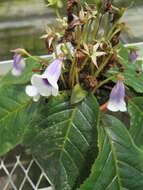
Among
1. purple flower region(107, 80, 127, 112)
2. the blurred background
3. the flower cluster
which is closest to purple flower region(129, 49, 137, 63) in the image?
the flower cluster

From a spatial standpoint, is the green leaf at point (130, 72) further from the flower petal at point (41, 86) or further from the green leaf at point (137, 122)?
the flower petal at point (41, 86)

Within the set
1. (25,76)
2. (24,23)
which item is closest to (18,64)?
(25,76)

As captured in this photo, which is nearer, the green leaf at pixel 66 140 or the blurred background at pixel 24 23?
the green leaf at pixel 66 140

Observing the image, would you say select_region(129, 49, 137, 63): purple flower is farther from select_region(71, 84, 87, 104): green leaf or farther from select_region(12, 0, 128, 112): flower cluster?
select_region(71, 84, 87, 104): green leaf

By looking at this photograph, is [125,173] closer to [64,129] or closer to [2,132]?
[64,129]

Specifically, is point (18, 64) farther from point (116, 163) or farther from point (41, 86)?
point (116, 163)

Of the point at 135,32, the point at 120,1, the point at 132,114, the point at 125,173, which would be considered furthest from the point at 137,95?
the point at 135,32

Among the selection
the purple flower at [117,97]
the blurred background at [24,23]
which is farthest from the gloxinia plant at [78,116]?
the blurred background at [24,23]

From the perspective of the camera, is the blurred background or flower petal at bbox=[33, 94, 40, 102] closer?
flower petal at bbox=[33, 94, 40, 102]
